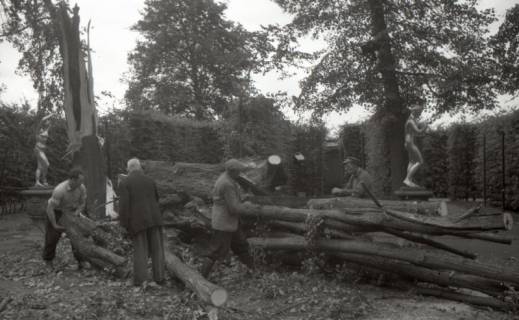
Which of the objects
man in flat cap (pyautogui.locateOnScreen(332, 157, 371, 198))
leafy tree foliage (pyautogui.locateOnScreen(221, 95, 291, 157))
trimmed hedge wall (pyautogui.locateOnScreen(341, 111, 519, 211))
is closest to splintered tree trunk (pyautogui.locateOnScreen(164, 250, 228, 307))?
man in flat cap (pyautogui.locateOnScreen(332, 157, 371, 198))

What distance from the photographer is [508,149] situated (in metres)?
15.2

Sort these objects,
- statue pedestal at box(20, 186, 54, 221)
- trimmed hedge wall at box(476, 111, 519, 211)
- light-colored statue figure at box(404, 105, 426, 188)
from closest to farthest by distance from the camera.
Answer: light-colored statue figure at box(404, 105, 426, 188) < statue pedestal at box(20, 186, 54, 221) < trimmed hedge wall at box(476, 111, 519, 211)

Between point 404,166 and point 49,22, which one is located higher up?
point 49,22

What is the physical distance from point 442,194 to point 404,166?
3.16 metres

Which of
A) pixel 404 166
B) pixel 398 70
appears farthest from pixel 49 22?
pixel 404 166

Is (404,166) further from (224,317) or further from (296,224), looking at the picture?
(224,317)

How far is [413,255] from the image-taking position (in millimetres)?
6840

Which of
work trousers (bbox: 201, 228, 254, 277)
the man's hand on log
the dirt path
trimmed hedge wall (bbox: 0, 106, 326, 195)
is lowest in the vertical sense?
the dirt path

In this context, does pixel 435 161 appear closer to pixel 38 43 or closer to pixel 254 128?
pixel 254 128

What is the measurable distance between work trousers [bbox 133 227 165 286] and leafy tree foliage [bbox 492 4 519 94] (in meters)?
11.5

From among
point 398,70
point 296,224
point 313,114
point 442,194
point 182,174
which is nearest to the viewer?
point 296,224

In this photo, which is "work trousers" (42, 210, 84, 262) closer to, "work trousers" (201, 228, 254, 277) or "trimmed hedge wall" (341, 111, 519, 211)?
"work trousers" (201, 228, 254, 277)

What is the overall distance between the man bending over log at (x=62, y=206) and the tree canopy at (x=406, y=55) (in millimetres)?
9228

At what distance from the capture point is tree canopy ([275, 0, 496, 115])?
15234 mm
